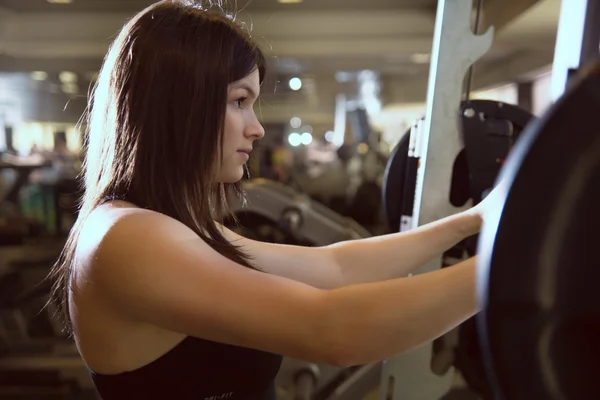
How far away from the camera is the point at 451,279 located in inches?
25.9

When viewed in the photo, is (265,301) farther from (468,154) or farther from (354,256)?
(468,154)

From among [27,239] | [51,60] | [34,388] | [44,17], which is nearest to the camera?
[34,388]

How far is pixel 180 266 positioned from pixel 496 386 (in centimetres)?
38

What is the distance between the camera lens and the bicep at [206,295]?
683mm

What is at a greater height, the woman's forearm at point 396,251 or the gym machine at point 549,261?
the gym machine at point 549,261

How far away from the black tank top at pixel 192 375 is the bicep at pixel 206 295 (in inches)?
4.2

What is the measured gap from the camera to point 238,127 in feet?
3.01

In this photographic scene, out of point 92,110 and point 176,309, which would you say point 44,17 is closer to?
point 92,110

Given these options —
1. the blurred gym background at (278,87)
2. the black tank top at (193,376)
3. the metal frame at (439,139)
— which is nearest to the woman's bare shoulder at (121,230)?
the black tank top at (193,376)

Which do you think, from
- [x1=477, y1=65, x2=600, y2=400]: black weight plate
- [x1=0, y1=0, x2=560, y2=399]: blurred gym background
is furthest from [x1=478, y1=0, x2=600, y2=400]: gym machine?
[x1=0, y1=0, x2=560, y2=399]: blurred gym background

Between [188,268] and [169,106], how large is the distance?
0.85ft

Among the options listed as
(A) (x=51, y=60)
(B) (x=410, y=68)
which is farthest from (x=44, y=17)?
(B) (x=410, y=68)

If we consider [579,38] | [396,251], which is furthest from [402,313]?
[579,38]

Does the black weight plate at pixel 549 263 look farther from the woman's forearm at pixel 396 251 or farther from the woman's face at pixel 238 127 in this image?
the woman's forearm at pixel 396 251
